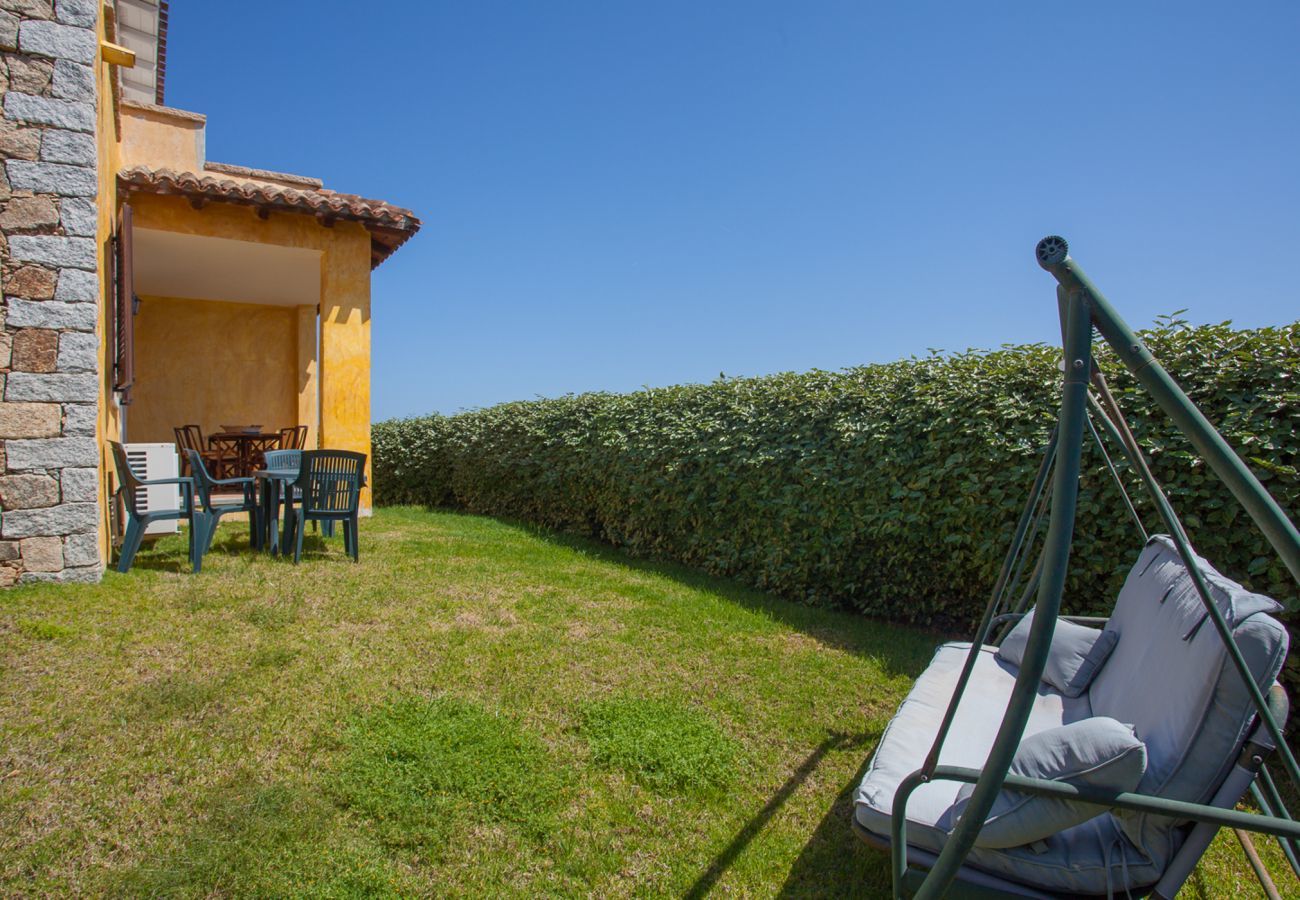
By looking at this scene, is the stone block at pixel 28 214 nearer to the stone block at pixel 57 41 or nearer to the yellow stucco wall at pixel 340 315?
the stone block at pixel 57 41

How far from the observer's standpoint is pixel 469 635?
445cm

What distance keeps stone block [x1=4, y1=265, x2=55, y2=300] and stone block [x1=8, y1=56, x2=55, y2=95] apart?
1.21 m

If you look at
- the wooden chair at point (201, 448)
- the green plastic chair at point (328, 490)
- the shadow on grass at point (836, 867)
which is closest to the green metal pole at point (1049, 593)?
the shadow on grass at point (836, 867)

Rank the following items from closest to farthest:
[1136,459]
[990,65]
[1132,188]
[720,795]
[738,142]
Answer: [1136,459]
[720,795]
[1132,188]
[990,65]
[738,142]

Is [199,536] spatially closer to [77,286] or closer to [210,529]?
[210,529]

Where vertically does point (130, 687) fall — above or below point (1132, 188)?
below

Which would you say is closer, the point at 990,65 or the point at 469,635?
the point at 469,635

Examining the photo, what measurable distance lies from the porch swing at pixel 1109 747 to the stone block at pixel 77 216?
19.6 ft

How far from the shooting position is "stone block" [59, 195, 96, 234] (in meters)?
4.82

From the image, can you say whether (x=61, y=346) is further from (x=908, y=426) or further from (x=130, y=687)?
(x=908, y=426)

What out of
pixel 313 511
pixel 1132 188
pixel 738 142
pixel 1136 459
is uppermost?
pixel 738 142

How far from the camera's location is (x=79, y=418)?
4.84 meters

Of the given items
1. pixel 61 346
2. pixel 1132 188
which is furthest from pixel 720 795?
pixel 61 346

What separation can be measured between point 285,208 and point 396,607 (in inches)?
214
